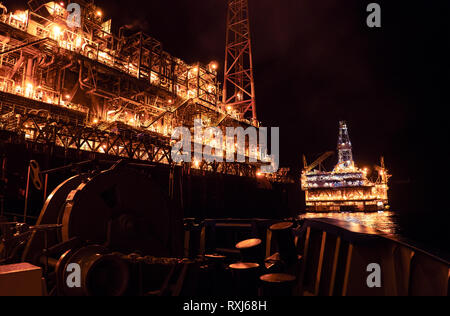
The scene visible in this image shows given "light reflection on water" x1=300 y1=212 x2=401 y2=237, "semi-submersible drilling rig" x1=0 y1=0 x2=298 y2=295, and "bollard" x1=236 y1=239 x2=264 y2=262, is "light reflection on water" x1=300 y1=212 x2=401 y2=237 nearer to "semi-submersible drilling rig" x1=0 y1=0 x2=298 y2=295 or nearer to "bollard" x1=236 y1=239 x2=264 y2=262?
"semi-submersible drilling rig" x1=0 y1=0 x2=298 y2=295

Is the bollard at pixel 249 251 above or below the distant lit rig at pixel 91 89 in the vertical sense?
below

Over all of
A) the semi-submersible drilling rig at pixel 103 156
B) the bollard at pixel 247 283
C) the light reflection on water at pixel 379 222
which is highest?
the semi-submersible drilling rig at pixel 103 156

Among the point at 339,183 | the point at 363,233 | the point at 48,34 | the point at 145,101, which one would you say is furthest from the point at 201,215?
the point at 339,183

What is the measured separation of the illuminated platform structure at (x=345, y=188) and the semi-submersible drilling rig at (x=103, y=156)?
216ft

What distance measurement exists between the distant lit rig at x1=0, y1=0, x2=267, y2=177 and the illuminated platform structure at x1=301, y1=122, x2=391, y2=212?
7453 centimetres

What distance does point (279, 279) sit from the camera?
4.91 m

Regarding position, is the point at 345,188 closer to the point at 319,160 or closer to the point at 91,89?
the point at 319,160

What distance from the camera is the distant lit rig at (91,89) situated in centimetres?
2239

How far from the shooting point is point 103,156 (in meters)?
20.5

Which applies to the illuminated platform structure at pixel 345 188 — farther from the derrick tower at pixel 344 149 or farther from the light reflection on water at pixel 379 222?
the light reflection on water at pixel 379 222

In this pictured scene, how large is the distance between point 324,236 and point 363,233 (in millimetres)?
1050

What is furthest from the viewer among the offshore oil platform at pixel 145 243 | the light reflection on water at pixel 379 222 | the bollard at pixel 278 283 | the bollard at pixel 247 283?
the light reflection on water at pixel 379 222

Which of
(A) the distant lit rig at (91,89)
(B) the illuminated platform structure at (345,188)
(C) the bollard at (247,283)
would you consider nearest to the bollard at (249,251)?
(C) the bollard at (247,283)
